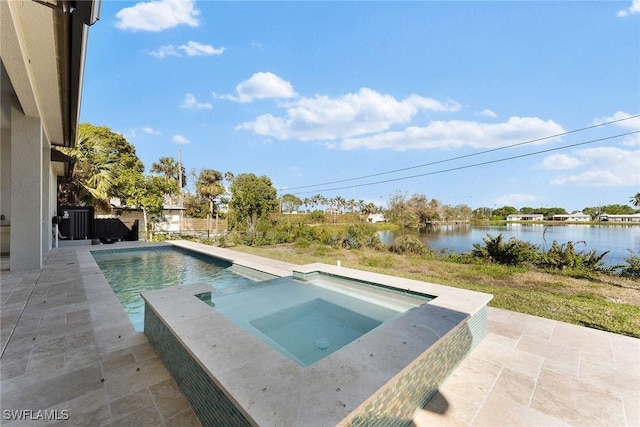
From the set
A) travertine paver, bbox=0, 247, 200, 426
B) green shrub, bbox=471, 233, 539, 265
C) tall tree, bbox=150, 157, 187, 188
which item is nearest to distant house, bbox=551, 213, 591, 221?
green shrub, bbox=471, 233, 539, 265

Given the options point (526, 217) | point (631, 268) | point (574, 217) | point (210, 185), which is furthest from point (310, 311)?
point (526, 217)

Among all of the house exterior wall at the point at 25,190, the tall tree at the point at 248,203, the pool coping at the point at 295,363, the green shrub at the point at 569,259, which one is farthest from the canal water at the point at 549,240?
the house exterior wall at the point at 25,190

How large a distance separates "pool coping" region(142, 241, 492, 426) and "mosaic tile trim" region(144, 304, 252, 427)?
62mm

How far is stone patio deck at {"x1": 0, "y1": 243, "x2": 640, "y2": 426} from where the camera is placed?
1.73 metres

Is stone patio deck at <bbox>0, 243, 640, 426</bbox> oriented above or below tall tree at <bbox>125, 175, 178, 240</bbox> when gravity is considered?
below

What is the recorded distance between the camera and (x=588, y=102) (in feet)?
29.2

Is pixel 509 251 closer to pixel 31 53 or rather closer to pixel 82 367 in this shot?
pixel 82 367

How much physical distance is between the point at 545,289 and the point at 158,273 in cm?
819

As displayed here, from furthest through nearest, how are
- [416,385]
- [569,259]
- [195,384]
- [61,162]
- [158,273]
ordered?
[61,162] → [569,259] → [158,273] → [416,385] → [195,384]

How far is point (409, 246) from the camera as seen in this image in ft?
33.0

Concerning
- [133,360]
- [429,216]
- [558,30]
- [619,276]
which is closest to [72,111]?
[133,360]

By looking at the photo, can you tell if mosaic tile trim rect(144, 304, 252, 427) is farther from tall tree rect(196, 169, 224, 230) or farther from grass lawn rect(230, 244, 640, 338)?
tall tree rect(196, 169, 224, 230)

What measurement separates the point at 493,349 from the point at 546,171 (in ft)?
56.3

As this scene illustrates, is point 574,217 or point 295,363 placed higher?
point 574,217
